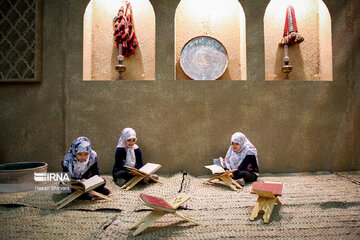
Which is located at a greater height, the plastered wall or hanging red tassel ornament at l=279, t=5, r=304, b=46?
hanging red tassel ornament at l=279, t=5, r=304, b=46

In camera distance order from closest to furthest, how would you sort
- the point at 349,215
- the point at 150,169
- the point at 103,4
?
the point at 349,215
the point at 150,169
the point at 103,4

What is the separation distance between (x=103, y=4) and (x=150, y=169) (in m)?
3.62

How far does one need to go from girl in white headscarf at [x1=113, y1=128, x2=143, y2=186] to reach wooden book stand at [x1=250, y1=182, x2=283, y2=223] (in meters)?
1.97

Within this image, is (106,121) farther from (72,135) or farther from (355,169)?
(355,169)

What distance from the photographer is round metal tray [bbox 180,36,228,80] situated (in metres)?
4.86

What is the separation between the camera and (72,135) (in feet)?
14.2

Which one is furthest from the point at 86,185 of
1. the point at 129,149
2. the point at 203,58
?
the point at 203,58

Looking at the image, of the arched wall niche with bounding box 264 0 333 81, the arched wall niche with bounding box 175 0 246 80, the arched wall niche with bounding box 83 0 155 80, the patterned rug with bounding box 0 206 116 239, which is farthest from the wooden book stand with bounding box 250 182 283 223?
the arched wall niche with bounding box 83 0 155 80

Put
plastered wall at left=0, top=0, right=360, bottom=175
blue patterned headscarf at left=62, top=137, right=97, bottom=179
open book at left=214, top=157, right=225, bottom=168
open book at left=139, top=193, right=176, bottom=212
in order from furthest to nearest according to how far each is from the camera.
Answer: plastered wall at left=0, top=0, right=360, bottom=175 → open book at left=214, top=157, right=225, bottom=168 → blue patterned headscarf at left=62, top=137, right=97, bottom=179 → open book at left=139, top=193, right=176, bottom=212

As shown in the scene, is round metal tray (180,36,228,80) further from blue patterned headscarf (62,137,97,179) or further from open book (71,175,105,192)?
open book (71,175,105,192)

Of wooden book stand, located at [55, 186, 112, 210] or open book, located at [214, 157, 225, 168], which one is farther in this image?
open book, located at [214, 157, 225, 168]

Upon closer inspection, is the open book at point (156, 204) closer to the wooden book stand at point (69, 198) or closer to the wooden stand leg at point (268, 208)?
the wooden stand leg at point (268, 208)

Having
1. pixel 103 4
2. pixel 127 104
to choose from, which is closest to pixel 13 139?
pixel 127 104

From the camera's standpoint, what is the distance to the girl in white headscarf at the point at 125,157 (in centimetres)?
371
